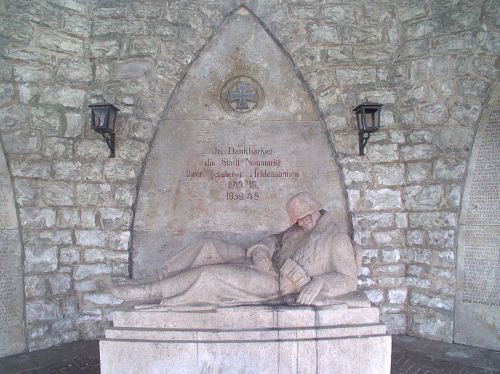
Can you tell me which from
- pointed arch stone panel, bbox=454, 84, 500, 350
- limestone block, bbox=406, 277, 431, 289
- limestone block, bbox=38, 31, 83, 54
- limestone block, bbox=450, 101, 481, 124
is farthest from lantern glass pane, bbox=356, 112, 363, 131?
limestone block, bbox=38, 31, 83, 54

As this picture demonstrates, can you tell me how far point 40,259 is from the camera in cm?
436

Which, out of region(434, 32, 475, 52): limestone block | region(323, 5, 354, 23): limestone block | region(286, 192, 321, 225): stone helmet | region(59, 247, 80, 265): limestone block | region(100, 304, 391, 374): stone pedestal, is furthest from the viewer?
region(323, 5, 354, 23): limestone block

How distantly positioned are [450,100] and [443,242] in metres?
1.57

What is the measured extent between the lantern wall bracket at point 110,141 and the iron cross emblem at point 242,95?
4.65 feet

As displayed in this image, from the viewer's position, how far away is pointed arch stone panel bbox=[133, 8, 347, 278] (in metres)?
4.82

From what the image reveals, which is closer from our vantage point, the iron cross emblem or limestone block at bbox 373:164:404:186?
limestone block at bbox 373:164:404:186

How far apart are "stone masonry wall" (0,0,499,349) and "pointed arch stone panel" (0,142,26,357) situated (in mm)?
84

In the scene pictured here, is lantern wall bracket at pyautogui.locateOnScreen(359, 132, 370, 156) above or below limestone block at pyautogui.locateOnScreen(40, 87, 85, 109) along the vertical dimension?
below

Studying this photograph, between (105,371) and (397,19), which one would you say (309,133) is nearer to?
(397,19)

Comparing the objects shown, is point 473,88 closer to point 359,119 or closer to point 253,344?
point 359,119

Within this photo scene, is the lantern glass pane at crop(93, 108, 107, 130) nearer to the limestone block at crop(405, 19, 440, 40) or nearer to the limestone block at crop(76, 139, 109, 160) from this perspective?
the limestone block at crop(76, 139, 109, 160)

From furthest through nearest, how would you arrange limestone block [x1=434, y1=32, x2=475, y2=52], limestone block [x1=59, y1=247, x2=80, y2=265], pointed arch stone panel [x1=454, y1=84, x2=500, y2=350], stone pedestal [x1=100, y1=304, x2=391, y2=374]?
limestone block [x1=59, y1=247, x2=80, y2=265]
limestone block [x1=434, y1=32, x2=475, y2=52]
pointed arch stone panel [x1=454, y1=84, x2=500, y2=350]
stone pedestal [x1=100, y1=304, x2=391, y2=374]

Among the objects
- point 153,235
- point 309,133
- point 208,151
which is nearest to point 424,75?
point 309,133

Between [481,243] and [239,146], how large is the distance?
2.86 metres
